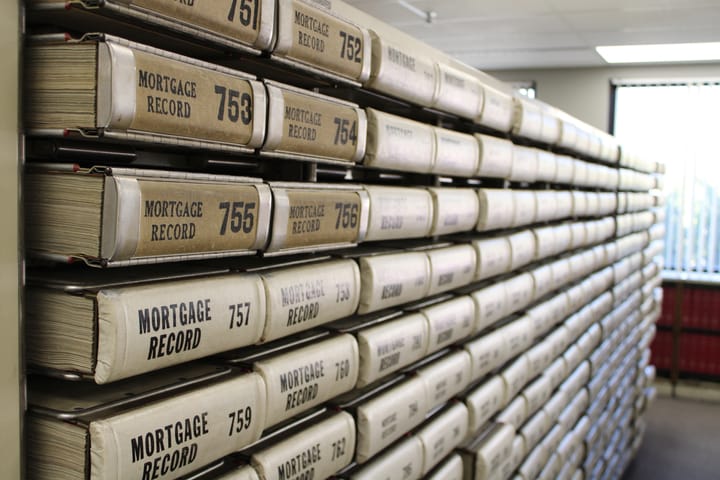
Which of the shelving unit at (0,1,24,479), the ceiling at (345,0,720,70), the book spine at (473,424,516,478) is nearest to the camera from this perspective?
the shelving unit at (0,1,24,479)

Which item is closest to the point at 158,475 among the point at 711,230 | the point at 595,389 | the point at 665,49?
the point at 595,389

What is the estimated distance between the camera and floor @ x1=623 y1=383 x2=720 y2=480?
4891mm

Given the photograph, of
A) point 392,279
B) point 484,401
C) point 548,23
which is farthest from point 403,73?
point 548,23

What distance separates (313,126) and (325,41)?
141 millimetres

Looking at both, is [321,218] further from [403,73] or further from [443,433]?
[443,433]

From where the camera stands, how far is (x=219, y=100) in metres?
0.95

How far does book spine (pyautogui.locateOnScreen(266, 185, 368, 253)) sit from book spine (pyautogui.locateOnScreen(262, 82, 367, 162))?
0.20 feet

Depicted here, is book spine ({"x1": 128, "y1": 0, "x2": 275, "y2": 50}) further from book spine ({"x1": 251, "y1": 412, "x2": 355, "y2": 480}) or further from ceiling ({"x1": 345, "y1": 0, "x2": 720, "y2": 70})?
ceiling ({"x1": 345, "y1": 0, "x2": 720, "y2": 70})

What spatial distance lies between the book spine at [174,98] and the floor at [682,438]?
14.8 feet

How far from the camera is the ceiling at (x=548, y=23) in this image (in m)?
4.55

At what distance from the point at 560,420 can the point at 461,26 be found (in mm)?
3136

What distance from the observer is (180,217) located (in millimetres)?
Answer: 893

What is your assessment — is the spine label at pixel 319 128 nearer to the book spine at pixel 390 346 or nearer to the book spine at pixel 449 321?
the book spine at pixel 390 346

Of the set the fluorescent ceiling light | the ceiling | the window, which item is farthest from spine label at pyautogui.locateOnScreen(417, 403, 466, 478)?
the window
